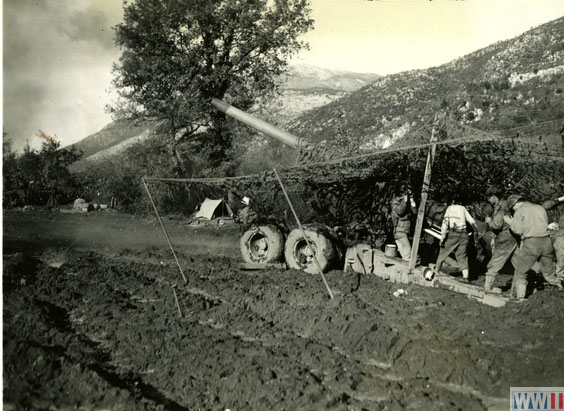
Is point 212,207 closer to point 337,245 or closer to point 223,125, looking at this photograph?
point 223,125

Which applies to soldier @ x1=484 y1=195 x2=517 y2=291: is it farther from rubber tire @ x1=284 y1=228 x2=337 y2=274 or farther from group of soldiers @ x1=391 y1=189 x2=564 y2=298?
rubber tire @ x1=284 y1=228 x2=337 y2=274

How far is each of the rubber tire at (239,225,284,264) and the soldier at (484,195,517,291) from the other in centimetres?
431

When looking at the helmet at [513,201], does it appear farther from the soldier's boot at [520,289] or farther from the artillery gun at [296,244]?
the artillery gun at [296,244]

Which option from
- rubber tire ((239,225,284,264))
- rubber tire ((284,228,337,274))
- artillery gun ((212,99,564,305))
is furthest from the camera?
rubber tire ((239,225,284,264))

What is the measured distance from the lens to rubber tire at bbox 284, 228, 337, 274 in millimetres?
8602

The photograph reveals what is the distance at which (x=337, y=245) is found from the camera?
8.98 metres

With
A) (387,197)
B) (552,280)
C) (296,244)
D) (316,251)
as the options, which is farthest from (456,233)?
(296,244)

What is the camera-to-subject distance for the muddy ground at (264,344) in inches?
163

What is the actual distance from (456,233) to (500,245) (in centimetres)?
75

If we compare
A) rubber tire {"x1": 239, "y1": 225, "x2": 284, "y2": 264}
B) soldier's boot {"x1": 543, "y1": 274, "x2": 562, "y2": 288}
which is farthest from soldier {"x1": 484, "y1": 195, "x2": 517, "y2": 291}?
rubber tire {"x1": 239, "y1": 225, "x2": 284, "y2": 264}

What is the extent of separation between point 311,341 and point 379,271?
3.29 m

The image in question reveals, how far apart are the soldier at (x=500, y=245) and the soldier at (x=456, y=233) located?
48 cm

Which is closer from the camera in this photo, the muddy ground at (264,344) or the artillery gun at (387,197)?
the muddy ground at (264,344)

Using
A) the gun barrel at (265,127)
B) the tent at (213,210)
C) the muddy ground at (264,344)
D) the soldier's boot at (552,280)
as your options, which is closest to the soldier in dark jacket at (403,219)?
the muddy ground at (264,344)
